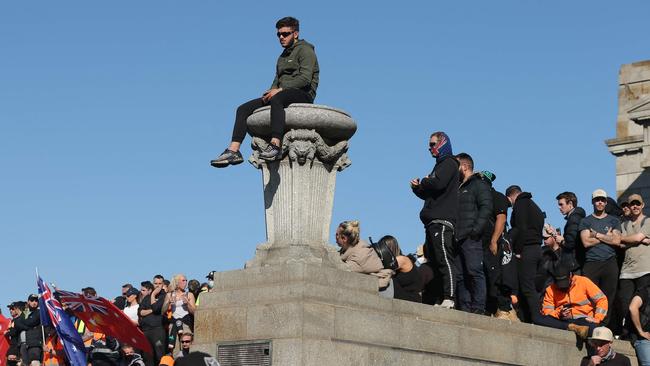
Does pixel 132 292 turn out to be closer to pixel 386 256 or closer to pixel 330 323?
pixel 386 256

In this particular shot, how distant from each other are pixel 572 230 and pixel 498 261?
49.3 inches

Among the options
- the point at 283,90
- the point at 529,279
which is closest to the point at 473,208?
the point at 529,279

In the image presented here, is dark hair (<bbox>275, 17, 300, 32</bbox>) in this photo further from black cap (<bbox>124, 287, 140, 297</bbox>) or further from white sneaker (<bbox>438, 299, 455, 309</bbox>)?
black cap (<bbox>124, 287, 140, 297</bbox>)

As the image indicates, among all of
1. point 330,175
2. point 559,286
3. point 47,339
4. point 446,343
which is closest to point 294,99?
point 330,175

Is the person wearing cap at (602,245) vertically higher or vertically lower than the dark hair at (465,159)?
lower

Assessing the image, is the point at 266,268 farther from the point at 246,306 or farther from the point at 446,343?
the point at 446,343

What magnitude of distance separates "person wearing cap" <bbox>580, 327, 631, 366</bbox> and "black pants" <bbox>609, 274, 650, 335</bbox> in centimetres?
145

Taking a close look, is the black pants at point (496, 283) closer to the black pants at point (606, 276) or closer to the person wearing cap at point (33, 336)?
the black pants at point (606, 276)

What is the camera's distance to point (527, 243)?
16.9 m

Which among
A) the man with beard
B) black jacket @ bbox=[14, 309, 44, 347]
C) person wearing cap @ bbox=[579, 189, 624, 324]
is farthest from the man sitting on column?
black jacket @ bbox=[14, 309, 44, 347]

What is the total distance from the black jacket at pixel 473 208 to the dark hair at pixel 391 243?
2.69 ft

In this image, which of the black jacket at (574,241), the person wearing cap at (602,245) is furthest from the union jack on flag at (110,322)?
the person wearing cap at (602,245)

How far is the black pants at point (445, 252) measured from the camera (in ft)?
48.8

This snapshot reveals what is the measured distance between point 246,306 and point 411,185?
304 centimetres
